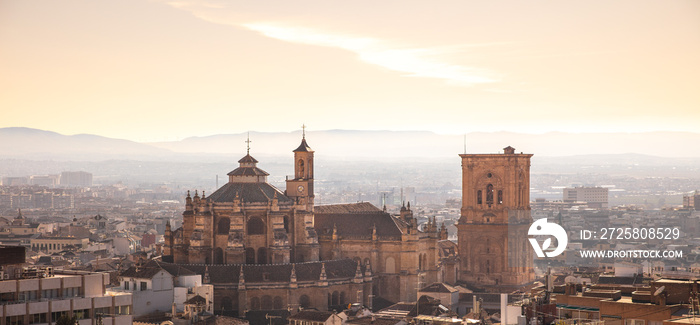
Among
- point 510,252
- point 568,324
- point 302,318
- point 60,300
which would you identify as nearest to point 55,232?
point 510,252

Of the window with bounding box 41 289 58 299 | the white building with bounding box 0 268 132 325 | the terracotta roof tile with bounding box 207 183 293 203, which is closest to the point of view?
the white building with bounding box 0 268 132 325

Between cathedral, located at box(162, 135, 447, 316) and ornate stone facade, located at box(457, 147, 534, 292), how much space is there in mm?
8015

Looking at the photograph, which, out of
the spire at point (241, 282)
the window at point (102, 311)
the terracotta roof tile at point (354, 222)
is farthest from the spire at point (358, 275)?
the window at point (102, 311)

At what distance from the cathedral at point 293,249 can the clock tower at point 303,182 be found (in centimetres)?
9

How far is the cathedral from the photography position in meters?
92.3

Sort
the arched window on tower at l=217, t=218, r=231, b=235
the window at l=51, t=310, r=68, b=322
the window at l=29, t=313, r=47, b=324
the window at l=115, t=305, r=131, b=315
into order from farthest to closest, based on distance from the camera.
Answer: the arched window on tower at l=217, t=218, r=231, b=235 < the window at l=115, t=305, r=131, b=315 < the window at l=51, t=310, r=68, b=322 < the window at l=29, t=313, r=47, b=324

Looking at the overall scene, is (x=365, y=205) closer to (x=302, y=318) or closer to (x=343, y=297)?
(x=343, y=297)

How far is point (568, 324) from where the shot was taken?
5069cm

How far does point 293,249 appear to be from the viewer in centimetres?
10031

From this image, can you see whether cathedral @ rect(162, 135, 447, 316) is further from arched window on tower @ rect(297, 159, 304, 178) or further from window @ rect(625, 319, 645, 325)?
window @ rect(625, 319, 645, 325)

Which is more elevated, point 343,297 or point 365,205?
point 365,205

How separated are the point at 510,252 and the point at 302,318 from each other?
3538 centimetres

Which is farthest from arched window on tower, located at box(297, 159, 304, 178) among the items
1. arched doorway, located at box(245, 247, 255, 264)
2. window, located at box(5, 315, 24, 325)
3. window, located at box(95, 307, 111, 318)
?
window, located at box(5, 315, 24, 325)

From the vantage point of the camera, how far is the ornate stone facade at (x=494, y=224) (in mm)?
111312
